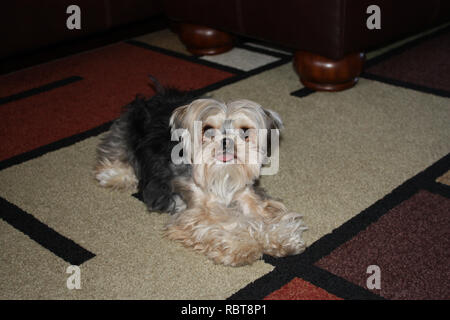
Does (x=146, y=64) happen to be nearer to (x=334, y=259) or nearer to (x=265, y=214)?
(x=265, y=214)

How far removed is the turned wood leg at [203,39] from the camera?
394cm

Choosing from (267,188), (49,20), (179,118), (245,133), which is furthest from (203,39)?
(245,133)

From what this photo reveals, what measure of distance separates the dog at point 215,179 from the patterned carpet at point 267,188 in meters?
0.08

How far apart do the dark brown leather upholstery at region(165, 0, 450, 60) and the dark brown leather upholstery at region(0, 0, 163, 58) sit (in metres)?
0.52

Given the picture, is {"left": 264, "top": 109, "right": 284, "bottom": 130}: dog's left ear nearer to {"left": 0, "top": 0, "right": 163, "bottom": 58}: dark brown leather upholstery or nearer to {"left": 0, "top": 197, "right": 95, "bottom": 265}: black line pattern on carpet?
{"left": 0, "top": 197, "right": 95, "bottom": 265}: black line pattern on carpet

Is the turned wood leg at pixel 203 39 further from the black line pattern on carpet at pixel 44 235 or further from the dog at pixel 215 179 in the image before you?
the black line pattern on carpet at pixel 44 235

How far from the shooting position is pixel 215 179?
194cm

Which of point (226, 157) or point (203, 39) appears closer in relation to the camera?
point (226, 157)

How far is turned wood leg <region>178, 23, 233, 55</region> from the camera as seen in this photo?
12.9 feet

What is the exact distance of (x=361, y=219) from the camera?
2107 mm

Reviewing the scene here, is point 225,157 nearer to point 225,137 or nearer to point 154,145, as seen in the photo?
point 225,137

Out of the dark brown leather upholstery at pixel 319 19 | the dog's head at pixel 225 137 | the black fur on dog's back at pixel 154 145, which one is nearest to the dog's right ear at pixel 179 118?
the dog's head at pixel 225 137

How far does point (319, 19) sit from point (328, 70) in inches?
12.7
